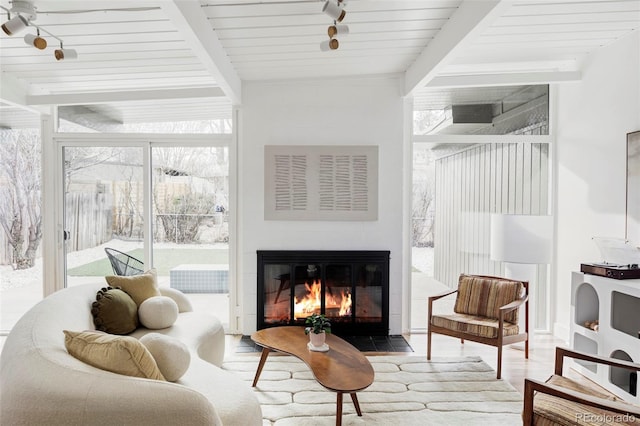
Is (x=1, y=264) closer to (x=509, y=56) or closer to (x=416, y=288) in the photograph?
(x=416, y=288)

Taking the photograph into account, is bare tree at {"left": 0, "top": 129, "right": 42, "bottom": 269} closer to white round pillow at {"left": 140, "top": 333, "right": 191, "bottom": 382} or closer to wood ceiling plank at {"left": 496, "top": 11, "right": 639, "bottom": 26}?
white round pillow at {"left": 140, "top": 333, "right": 191, "bottom": 382}

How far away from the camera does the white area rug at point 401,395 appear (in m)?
2.46

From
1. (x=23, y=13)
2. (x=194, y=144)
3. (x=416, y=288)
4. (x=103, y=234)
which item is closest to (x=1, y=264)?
(x=103, y=234)

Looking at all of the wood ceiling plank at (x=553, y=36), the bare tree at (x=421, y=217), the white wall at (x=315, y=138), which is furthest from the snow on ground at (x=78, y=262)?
the wood ceiling plank at (x=553, y=36)

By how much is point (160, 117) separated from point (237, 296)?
2093 mm

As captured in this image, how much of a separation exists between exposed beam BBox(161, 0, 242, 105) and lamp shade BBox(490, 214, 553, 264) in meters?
2.77

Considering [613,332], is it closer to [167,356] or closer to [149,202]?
[167,356]

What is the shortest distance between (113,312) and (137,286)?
1.16ft

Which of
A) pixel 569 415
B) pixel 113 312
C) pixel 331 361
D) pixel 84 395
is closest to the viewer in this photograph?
pixel 84 395

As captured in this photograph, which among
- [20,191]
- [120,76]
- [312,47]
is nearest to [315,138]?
[312,47]

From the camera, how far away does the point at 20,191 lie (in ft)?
13.9

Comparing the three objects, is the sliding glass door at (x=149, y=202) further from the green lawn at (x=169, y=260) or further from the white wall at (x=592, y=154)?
the white wall at (x=592, y=154)

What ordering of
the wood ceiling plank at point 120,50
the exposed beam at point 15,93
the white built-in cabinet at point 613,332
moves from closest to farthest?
the white built-in cabinet at point 613,332
the wood ceiling plank at point 120,50
the exposed beam at point 15,93

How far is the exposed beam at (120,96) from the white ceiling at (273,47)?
10mm
